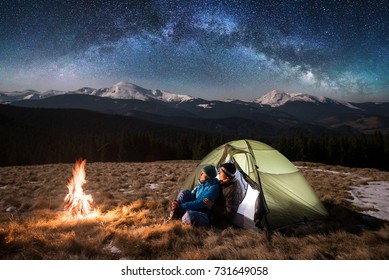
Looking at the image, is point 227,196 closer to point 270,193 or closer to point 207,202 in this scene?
point 207,202

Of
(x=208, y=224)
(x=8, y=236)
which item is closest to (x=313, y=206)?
(x=208, y=224)

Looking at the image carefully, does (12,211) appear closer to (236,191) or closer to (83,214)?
(83,214)

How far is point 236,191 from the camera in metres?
6.46

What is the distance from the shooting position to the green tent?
20.4ft

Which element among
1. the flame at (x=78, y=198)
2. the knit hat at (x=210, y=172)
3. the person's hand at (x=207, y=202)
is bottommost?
the flame at (x=78, y=198)

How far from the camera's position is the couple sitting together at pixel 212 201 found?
6.18m

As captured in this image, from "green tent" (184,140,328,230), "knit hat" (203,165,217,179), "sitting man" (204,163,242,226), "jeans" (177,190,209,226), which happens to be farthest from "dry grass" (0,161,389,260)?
"knit hat" (203,165,217,179)

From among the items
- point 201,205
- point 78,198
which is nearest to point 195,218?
point 201,205

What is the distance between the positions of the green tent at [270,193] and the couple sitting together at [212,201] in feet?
1.26

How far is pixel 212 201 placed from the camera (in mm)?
6133

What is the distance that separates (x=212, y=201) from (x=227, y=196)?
0.51 metres

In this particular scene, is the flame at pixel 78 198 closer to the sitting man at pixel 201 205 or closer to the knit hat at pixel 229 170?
the sitting man at pixel 201 205

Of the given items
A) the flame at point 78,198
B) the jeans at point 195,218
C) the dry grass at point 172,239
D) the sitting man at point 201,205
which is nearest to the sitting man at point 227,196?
the sitting man at point 201,205

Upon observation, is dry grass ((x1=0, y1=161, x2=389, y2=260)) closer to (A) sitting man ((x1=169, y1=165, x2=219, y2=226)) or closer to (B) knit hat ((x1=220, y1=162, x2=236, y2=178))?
(A) sitting man ((x1=169, y1=165, x2=219, y2=226))
